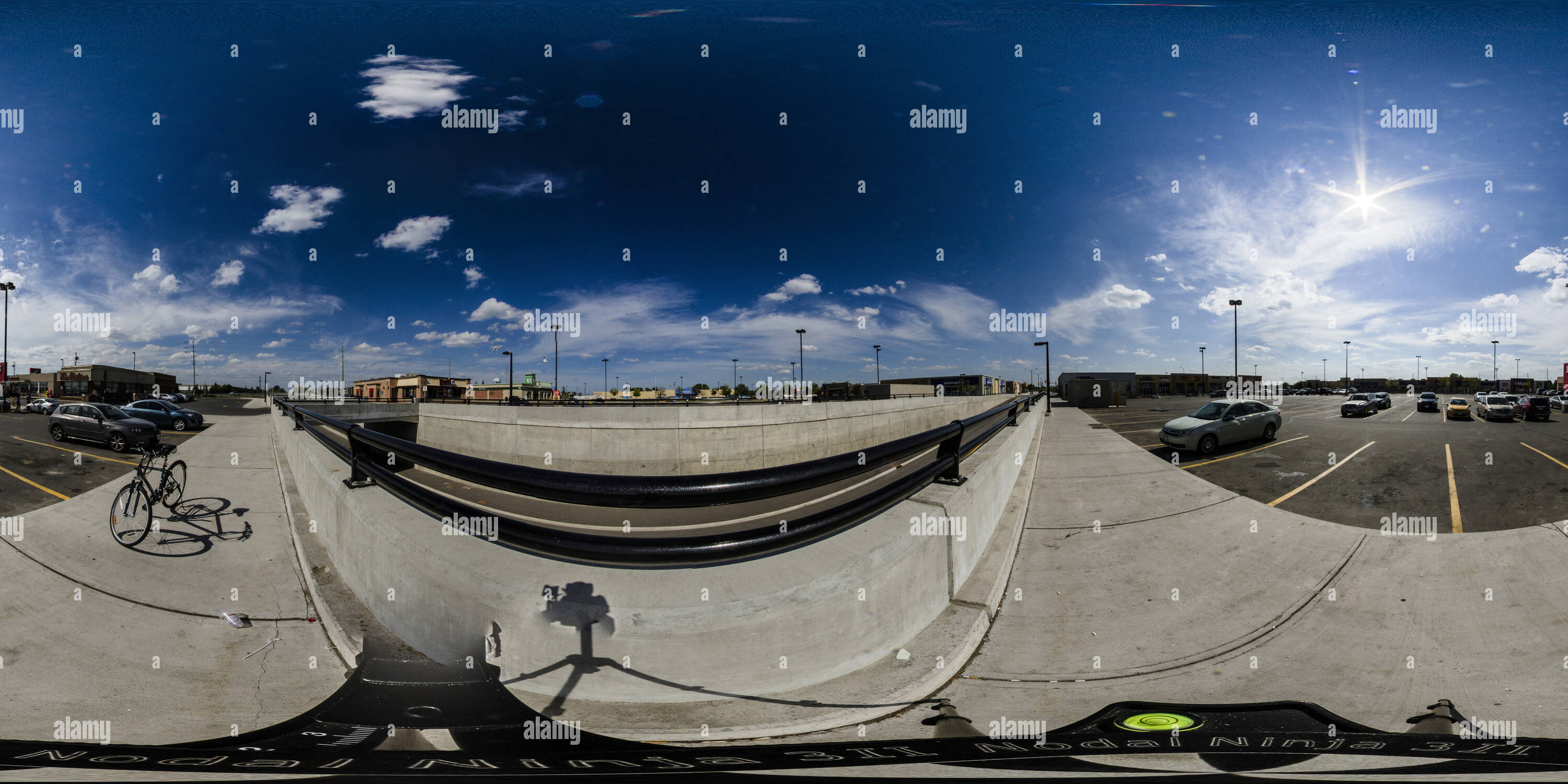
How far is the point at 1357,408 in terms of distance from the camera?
20797 mm

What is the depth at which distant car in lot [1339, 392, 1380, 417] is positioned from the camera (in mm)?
20500

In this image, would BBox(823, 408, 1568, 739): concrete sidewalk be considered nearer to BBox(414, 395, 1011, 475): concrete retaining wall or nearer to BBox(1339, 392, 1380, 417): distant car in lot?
BBox(414, 395, 1011, 475): concrete retaining wall

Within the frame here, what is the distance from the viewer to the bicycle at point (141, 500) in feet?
15.2

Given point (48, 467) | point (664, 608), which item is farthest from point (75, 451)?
point (664, 608)

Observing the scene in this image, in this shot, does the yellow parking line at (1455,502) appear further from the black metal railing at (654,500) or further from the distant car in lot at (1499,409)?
the distant car in lot at (1499,409)

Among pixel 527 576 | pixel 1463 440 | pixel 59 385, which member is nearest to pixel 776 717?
pixel 527 576

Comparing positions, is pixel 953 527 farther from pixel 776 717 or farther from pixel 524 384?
pixel 524 384

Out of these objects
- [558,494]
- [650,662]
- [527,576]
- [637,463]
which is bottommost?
[637,463]

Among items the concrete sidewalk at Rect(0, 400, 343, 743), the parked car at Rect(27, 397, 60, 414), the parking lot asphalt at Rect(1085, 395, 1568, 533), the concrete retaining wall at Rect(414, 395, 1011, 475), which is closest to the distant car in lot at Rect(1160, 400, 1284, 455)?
the parking lot asphalt at Rect(1085, 395, 1568, 533)

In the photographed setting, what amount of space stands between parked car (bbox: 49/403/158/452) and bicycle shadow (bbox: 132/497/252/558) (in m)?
9.98

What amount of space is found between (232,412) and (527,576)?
107ft

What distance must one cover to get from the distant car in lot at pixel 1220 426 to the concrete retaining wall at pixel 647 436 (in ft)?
23.4

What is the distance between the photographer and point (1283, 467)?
9164 millimetres

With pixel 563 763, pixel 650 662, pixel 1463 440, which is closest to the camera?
pixel 563 763
